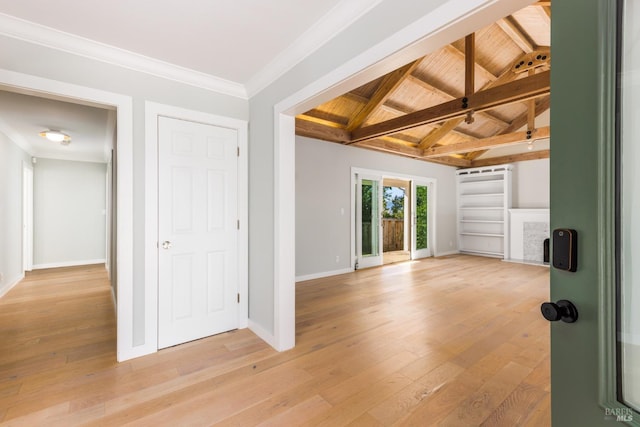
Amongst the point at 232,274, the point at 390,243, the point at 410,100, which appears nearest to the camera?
the point at 232,274

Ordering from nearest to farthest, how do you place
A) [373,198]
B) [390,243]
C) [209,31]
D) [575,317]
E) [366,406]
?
[575,317]
[366,406]
[209,31]
[373,198]
[390,243]

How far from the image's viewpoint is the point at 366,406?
1797 millimetres

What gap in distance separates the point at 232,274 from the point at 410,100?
15.0 feet

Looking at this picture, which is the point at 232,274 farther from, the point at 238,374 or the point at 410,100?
the point at 410,100

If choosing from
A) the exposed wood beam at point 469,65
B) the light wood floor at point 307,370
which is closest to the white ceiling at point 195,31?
the light wood floor at point 307,370

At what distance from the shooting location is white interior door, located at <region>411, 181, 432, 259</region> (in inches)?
288

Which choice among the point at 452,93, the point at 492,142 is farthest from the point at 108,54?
the point at 492,142

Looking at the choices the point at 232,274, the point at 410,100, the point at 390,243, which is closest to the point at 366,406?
the point at 232,274

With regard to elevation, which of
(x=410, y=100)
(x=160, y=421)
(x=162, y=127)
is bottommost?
(x=160, y=421)

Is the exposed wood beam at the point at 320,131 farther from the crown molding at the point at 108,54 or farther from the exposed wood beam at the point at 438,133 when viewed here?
the exposed wood beam at the point at 438,133

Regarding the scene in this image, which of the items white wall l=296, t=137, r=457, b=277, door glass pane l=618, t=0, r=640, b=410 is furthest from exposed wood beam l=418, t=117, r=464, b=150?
door glass pane l=618, t=0, r=640, b=410

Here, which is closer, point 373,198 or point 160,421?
point 160,421

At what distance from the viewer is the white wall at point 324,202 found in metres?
5.07

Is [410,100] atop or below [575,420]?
atop
